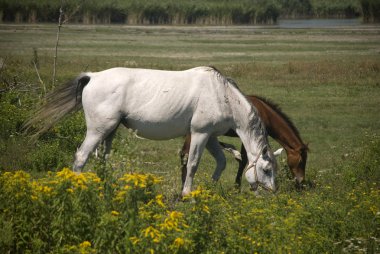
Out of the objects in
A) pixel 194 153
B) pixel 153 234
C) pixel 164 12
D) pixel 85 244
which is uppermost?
pixel 153 234

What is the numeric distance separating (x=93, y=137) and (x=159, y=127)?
88 cm

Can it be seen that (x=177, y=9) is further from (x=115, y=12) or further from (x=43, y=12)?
(x=43, y=12)

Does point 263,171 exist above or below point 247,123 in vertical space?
below

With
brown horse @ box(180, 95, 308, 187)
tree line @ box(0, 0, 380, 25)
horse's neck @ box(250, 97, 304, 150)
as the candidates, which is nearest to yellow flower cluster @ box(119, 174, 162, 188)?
brown horse @ box(180, 95, 308, 187)

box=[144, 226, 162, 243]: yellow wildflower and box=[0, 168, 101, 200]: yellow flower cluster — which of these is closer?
box=[144, 226, 162, 243]: yellow wildflower

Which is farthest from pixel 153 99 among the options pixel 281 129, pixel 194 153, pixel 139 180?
pixel 139 180

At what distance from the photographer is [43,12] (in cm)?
7056

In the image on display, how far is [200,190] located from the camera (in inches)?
290

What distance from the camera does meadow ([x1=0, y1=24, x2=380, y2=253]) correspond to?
22.7 ft

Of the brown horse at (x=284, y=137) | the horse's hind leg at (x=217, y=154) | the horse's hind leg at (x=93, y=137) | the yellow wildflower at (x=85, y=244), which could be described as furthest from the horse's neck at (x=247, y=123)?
the yellow wildflower at (x=85, y=244)

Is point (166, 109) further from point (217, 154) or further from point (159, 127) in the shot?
point (217, 154)

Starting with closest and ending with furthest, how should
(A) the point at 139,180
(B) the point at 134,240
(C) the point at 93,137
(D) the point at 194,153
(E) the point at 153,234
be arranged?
(E) the point at 153,234
(B) the point at 134,240
(A) the point at 139,180
(C) the point at 93,137
(D) the point at 194,153

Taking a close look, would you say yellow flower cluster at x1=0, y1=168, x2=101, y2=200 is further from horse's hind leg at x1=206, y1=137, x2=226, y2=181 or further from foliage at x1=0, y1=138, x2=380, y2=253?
horse's hind leg at x1=206, y1=137, x2=226, y2=181

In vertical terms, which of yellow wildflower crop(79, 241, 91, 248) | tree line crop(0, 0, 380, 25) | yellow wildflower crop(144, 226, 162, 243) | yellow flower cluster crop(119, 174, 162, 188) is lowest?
tree line crop(0, 0, 380, 25)
